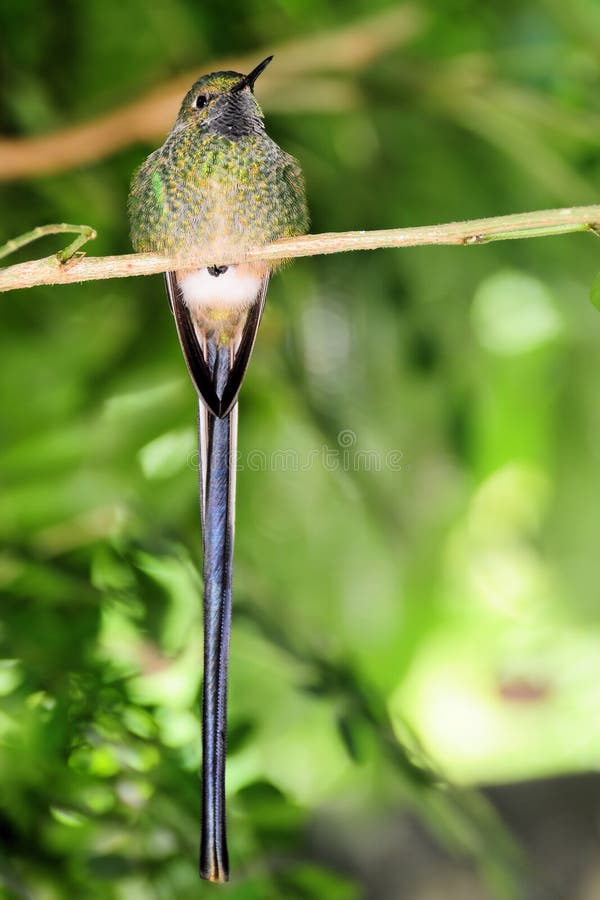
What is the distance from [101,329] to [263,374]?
0.31 meters

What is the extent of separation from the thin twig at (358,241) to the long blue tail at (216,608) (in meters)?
0.19

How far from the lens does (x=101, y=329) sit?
1848mm

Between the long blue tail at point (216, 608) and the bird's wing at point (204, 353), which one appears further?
the bird's wing at point (204, 353)

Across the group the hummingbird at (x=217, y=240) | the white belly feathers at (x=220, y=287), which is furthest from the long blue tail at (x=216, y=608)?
the white belly feathers at (x=220, y=287)

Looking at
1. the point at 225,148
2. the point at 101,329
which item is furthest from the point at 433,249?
the point at 225,148

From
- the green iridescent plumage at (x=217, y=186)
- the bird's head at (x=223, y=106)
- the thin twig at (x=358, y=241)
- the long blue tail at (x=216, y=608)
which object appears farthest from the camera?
the bird's head at (x=223, y=106)

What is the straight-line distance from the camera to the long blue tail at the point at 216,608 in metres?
0.90

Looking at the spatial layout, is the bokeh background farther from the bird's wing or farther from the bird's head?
the bird's wing

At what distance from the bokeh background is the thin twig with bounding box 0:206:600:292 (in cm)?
59

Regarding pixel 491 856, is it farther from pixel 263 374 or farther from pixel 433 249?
pixel 433 249

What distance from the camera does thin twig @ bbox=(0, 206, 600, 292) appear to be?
72 centimetres

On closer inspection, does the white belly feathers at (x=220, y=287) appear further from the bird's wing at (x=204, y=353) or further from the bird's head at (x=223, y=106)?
the bird's head at (x=223, y=106)

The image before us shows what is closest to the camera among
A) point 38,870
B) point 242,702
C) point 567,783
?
point 38,870

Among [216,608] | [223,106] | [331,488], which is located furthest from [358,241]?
[331,488]
